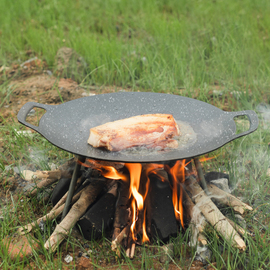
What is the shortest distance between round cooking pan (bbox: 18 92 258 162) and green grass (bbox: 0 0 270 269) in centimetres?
64

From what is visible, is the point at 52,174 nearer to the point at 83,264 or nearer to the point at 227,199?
the point at 83,264

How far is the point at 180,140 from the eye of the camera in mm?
2119

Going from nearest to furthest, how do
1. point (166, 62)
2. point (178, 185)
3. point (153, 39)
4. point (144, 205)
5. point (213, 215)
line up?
1. point (213, 215)
2. point (144, 205)
3. point (178, 185)
4. point (166, 62)
5. point (153, 39)

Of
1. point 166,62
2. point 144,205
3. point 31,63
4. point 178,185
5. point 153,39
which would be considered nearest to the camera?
point 144,205

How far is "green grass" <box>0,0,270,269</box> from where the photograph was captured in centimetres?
218

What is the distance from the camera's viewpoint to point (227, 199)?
2.39 meters

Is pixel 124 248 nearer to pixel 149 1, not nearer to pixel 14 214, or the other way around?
pixel 14 214

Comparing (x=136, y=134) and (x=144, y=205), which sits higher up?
(x=136, y=134)

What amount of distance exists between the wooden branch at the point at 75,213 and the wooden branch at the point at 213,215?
2.29 feet

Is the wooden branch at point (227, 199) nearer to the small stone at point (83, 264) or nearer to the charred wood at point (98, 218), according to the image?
the charred wood at point (98, 218)

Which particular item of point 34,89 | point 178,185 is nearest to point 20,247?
point 178,185

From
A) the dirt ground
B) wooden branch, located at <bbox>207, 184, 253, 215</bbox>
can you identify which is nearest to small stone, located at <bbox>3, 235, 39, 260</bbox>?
wooden branch, located at <bbox>207, 184, 253, 215</bbox>

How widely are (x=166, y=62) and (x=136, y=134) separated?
2738 mm

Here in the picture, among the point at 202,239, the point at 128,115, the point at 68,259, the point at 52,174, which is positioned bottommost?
the point at 68,259
